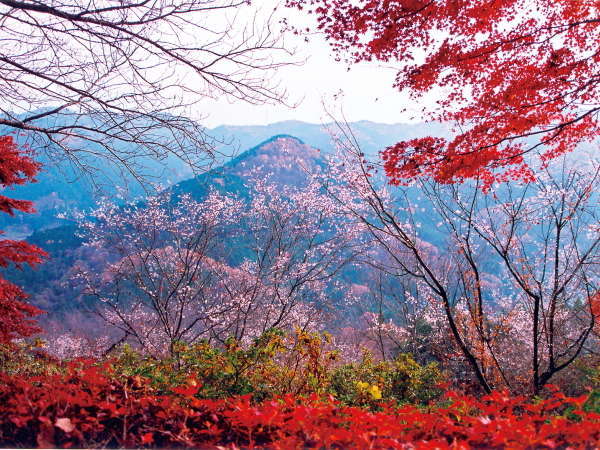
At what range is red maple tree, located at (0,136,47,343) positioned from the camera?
14.5 feet

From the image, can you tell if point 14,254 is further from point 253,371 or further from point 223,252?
point 223,252

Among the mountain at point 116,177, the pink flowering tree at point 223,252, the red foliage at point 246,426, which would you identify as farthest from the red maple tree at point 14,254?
the pink flowering tree at point 223,252

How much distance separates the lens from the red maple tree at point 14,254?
4.41 meters

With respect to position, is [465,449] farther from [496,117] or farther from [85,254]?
[85,254]

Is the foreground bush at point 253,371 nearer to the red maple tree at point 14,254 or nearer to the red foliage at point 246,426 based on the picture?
the red foliage at point 246,426

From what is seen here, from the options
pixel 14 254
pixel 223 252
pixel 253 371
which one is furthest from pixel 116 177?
pixel 223 252

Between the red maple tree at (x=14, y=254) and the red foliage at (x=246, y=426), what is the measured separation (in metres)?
2.06

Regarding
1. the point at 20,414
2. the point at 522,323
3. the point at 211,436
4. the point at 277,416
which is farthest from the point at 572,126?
the point at 522,323

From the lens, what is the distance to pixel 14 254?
4520mm

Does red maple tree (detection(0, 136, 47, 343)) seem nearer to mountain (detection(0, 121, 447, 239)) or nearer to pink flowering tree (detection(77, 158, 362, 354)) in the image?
mountain (detection(0, 121, 447, 239))

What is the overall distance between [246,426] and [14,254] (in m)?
3.76

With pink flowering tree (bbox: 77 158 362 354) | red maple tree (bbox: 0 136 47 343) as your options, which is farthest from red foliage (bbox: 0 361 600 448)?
pink flowering tree (bbox: 77 158 362 354)

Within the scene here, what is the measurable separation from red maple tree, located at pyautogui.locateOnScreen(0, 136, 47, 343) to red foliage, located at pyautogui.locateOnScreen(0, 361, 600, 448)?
2064 millimetres

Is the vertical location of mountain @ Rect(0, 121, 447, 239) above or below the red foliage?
above
